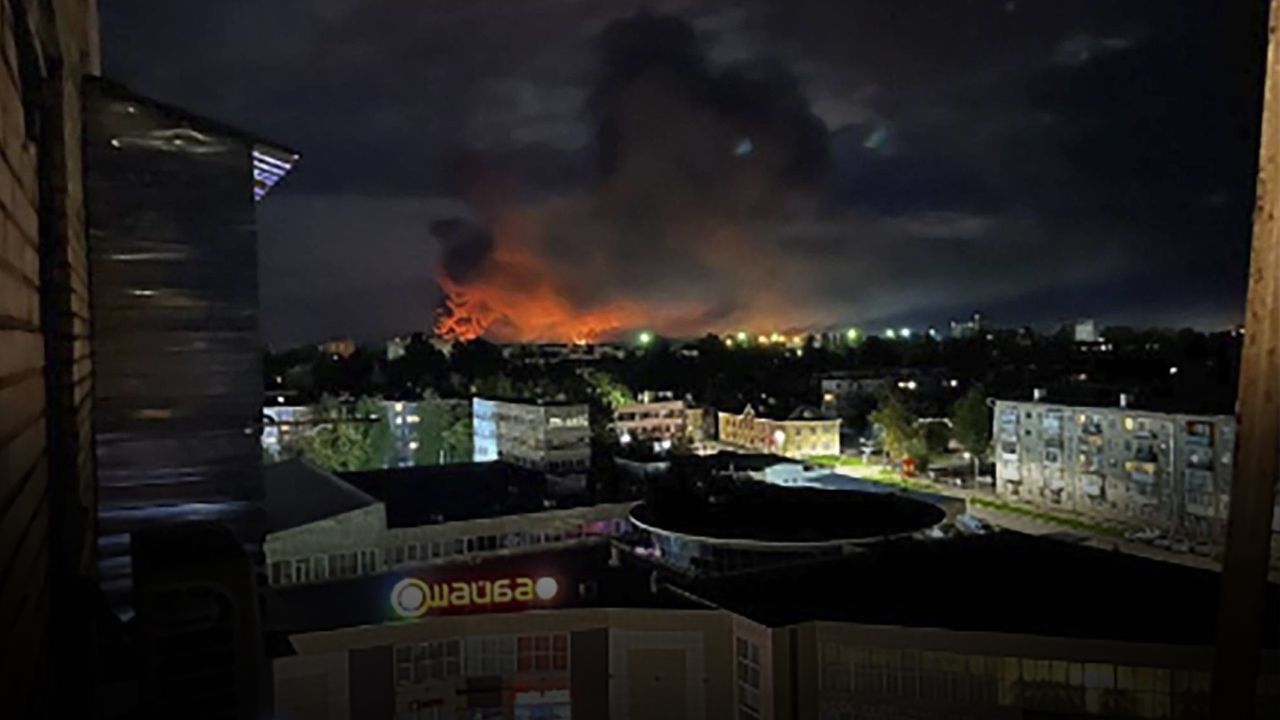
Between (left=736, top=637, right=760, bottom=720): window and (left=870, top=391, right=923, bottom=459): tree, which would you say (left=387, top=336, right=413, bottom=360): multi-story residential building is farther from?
(left=736, top=637, right=760, bottom=720): window

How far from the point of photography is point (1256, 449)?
2906mm

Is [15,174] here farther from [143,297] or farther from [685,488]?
[685,488]

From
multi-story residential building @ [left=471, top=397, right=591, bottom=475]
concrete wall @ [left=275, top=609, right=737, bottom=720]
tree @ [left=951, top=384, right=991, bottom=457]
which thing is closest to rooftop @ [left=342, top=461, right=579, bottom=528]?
concrete wall @ [left=275, top=609, right=737, bottom=720]

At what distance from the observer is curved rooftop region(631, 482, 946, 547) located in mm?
17625

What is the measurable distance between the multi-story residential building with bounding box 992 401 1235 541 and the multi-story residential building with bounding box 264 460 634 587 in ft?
59.4

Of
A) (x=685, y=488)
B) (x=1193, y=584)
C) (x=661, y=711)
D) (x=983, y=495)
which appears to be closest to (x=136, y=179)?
(x=661, y=711)

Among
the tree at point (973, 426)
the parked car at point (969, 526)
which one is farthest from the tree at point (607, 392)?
the parked car at point (969, 526)

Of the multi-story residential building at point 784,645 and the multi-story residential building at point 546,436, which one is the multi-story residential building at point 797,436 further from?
the multi-story residential building at point 784,645

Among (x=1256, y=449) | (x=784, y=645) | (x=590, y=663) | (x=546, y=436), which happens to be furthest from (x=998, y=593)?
(x=546, y=436)

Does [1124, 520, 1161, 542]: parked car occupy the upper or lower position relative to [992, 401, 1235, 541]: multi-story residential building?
lower

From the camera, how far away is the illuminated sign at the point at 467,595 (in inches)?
487

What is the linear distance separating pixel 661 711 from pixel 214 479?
285 inches

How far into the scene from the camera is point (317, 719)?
1140cm

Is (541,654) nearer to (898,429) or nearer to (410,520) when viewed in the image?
(410,520)
